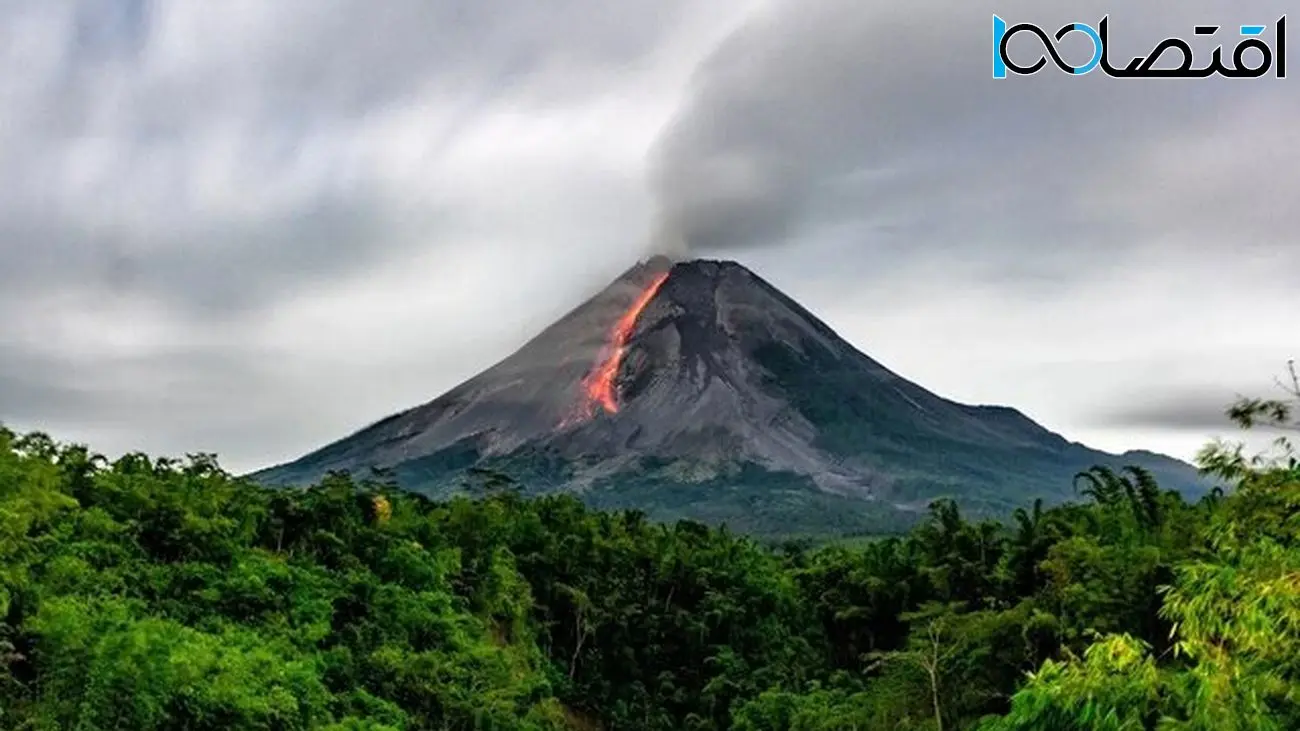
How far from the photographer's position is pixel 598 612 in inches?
1117

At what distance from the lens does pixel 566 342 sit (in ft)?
433

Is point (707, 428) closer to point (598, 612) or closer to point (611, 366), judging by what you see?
point (611, 366)

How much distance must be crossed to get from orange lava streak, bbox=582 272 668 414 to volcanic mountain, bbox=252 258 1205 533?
0.23 meters

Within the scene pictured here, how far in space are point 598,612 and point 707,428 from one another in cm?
8267

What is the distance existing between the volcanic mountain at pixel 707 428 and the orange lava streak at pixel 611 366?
230 millimetres

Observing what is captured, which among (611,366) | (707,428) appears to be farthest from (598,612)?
(611,366)

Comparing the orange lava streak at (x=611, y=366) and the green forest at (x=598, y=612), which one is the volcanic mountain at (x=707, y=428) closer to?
the orange lava streak at (x=611, y=366)

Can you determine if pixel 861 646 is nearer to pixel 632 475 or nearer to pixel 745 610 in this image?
pixel 745 610

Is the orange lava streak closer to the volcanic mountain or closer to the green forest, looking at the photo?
the volcanic mountain

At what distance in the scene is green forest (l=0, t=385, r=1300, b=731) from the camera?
7234 mm

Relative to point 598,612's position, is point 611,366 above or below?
above

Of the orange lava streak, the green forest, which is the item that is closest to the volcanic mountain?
the orange lava streak

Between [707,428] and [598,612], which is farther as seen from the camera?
[707,428]

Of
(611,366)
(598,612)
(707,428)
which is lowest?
(598,612)
